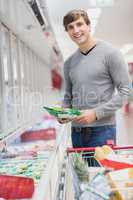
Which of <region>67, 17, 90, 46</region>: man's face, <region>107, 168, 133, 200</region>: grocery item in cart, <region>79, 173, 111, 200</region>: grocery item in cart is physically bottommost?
<region>79, 173, 111, 200</region>: grocery item in cart

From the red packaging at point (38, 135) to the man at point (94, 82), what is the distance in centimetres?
71

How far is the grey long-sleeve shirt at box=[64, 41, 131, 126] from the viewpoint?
211 cm

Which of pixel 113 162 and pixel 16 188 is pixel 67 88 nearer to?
pixel 113 162

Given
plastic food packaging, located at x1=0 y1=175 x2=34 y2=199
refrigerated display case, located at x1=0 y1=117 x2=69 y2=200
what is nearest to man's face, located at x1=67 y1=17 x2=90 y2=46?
refrigerated display case, located at x1=0 y1=117 x2=69 y2=200

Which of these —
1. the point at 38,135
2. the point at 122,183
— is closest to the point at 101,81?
the point at 122,183

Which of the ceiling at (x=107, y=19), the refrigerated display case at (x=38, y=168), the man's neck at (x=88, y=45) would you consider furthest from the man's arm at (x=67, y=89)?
the ceiling at (x=107, y=19)

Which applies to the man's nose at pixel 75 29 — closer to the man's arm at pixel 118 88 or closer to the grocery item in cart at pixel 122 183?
the man's arm at pixel 118 88

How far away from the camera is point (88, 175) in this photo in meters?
1.67

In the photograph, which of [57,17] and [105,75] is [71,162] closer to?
[105,75]

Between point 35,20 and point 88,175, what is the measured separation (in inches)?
83.5

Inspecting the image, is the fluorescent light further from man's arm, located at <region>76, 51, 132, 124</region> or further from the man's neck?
man's arm, located at <region>76, 51, 132, 124</region>

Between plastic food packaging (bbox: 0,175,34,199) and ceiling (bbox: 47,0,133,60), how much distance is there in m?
5.37

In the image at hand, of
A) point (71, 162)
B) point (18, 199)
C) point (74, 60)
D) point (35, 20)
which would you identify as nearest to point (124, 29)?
point (35, 20)

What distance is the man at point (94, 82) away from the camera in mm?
2117
